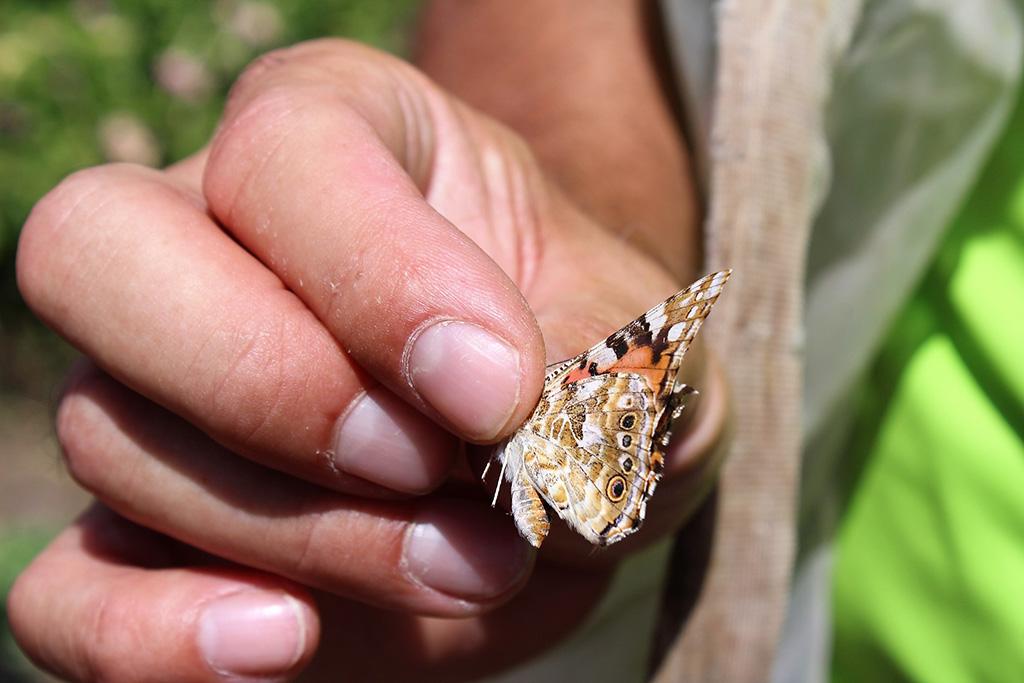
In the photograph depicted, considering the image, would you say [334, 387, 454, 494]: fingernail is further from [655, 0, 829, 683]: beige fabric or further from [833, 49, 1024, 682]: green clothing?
[833, 49, 1024, 682]: green clothing

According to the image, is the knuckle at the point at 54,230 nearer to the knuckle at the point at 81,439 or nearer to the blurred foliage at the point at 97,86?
the knuckle at the point at 81,439

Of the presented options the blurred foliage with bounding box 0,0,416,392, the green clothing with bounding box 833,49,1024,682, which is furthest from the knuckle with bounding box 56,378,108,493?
the blurred foliage with bounding box 0,0,416,392

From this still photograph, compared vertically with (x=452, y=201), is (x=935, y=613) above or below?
below

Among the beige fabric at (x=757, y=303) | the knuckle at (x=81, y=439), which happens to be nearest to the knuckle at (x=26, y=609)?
the knuckle at (x=81, y=439)

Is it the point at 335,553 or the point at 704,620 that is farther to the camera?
the point at 704,620

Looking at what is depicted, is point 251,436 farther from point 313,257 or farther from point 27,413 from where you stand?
point 27,413

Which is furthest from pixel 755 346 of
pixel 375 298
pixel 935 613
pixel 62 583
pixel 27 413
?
pixel 27 413
